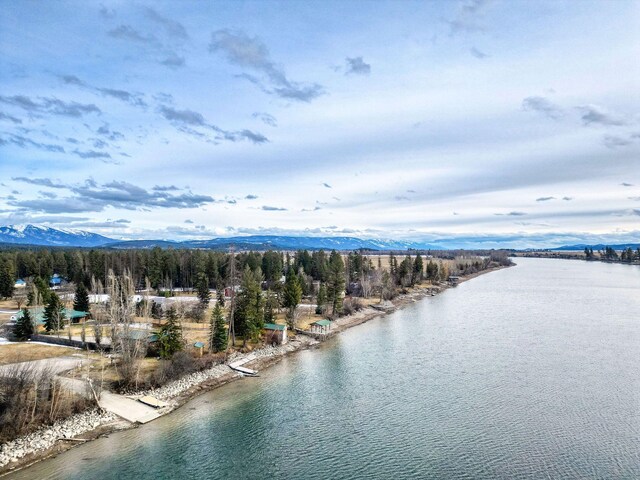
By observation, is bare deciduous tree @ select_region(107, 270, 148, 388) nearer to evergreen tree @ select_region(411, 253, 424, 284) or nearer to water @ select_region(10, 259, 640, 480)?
water @ select_region(10, 259, 640, 480)

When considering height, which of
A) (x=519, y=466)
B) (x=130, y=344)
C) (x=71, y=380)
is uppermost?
(x=130, y=344)

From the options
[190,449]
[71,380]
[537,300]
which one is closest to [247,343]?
[71,380]

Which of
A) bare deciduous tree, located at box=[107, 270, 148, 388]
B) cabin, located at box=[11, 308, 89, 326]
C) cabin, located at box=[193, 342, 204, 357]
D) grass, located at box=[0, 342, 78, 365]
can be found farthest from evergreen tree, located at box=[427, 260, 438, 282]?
grass, located at box=[0, 342, 78, 365]

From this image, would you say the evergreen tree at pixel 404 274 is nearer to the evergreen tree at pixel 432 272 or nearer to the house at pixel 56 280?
the evergreen tree at pixel 432 272

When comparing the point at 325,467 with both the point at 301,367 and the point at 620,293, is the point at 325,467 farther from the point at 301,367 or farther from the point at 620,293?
the point at 620,293

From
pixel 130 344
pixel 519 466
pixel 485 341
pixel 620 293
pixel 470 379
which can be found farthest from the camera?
pixel 620 293

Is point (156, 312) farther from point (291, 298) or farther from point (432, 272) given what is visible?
point (432, 272)

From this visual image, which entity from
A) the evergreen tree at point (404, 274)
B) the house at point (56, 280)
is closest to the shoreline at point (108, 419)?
the evergreen tree at point (404, 274)
